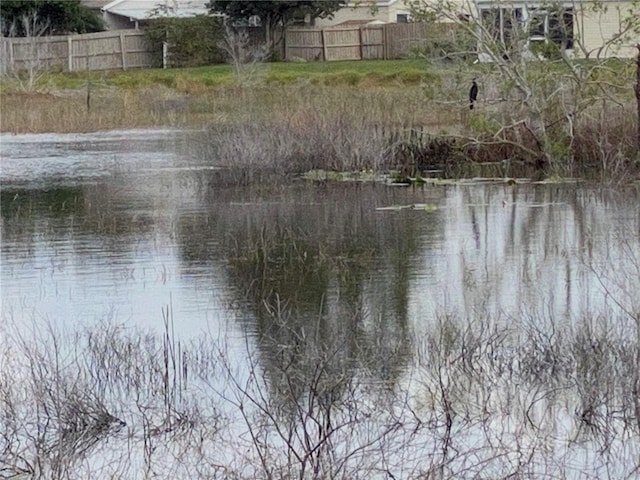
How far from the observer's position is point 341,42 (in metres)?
55.9

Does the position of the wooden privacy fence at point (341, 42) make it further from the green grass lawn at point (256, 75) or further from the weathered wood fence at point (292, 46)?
the green grass lawn at point (256, 75)

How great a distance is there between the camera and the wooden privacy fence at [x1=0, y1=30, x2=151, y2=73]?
4981 centimetres

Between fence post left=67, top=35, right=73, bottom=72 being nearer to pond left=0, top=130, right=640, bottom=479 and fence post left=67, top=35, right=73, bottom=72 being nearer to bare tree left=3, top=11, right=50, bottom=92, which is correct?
bare tree left=3, top=11, right=50, bottom=92

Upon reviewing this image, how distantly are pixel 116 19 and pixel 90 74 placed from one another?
13.2 m

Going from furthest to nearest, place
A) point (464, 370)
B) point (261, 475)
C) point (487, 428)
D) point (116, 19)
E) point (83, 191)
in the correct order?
point (116, 19) → point (83, 191) → point (464, 370) → point (487, 428) → point (261, 475)

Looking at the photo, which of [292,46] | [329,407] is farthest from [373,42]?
[329,407]

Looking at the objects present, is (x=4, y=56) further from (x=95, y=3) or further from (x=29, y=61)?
(x=95, y=3)

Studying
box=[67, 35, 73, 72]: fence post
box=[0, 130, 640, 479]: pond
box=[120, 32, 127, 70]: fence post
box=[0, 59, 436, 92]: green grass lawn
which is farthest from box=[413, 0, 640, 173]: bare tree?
box=[120, 32, 127, 70]: fence post

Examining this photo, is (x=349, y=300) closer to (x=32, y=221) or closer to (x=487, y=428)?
(x=487, y=428)

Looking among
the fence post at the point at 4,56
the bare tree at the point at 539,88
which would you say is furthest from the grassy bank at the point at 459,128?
the fence post at the point at 4,56

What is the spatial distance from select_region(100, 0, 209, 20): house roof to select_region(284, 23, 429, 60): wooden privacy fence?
4.46 meters

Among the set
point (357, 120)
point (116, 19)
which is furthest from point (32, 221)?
point (116, 19)

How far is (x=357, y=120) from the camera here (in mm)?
25172

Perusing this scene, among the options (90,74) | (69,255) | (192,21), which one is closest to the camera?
(69,255)
